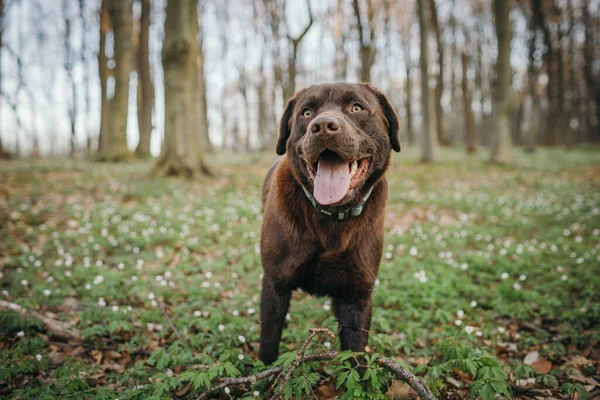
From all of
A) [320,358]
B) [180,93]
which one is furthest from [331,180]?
[180,93]

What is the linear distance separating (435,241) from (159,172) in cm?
724

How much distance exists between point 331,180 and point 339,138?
0.28 meters

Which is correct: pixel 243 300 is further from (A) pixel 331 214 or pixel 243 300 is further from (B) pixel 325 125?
(B) pixel 325 125

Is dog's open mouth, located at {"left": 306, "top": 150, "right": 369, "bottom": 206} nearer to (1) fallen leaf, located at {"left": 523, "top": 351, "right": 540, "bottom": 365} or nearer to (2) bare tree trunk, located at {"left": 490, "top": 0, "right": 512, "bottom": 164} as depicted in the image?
(1) fallen leaf, located at {"left": 523, "top": 351, "right": 540, "bottom": 365}

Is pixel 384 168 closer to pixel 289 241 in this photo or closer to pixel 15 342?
pixel 289 241

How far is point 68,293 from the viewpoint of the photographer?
3.92 meters

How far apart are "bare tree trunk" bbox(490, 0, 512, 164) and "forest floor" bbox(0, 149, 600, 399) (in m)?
6.07

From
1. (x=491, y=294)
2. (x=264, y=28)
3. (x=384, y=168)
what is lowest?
(x=491, y=294)

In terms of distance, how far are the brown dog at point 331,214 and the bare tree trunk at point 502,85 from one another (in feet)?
42.8

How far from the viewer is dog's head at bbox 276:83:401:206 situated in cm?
228

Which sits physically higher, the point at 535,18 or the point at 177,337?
the point at 535,18

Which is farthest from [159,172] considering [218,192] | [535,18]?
[535,18]

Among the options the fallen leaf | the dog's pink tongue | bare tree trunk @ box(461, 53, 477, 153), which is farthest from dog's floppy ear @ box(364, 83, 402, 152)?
bare tree trunk @ box(461, 53, 477, 153)

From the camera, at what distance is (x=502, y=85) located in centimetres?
1340
